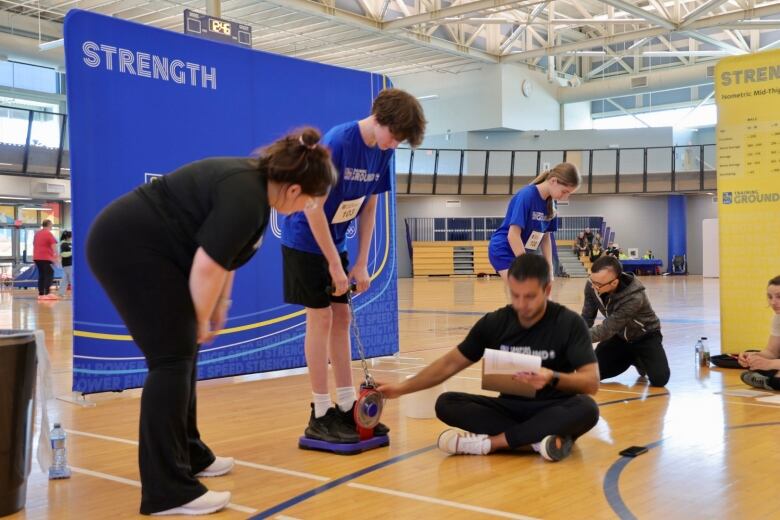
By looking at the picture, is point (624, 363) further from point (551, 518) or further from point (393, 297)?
point (551, 518)

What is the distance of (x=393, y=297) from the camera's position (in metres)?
7.05

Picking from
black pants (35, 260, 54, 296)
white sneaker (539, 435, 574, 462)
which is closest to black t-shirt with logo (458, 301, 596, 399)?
white sneaker (539, 435, 574, 462)

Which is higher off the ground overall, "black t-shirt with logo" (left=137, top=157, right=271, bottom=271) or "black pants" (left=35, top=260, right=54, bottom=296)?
"black t-shirt with logo" (left=137, top=157, right=271, bottom=271)

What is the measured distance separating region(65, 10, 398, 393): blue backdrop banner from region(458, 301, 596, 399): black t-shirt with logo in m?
2.61

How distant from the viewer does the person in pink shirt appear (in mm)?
16047

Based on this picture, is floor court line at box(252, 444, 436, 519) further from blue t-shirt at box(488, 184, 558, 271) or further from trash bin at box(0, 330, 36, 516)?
blue t-shirt at box(488, 184, 558, 271)

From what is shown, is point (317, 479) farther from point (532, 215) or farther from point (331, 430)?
point (532, 215)

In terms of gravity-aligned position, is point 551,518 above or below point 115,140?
below

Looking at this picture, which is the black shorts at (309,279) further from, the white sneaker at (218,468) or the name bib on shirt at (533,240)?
the name bib on shirt at (533,240)

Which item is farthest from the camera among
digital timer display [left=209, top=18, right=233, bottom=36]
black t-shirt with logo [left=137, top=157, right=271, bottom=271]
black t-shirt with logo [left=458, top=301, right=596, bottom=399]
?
digital timer display [left=209, top=18, right=233, bottom=36]

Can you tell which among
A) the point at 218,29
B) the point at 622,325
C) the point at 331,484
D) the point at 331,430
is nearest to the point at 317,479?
the point at 331,484

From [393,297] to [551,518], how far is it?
14.5ft

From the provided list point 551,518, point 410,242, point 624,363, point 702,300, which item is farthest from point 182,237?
point 410,242

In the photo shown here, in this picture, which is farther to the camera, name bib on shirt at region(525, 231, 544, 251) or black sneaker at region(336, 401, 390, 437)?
name bib on shirt at region(525, 231, 544, 251)
